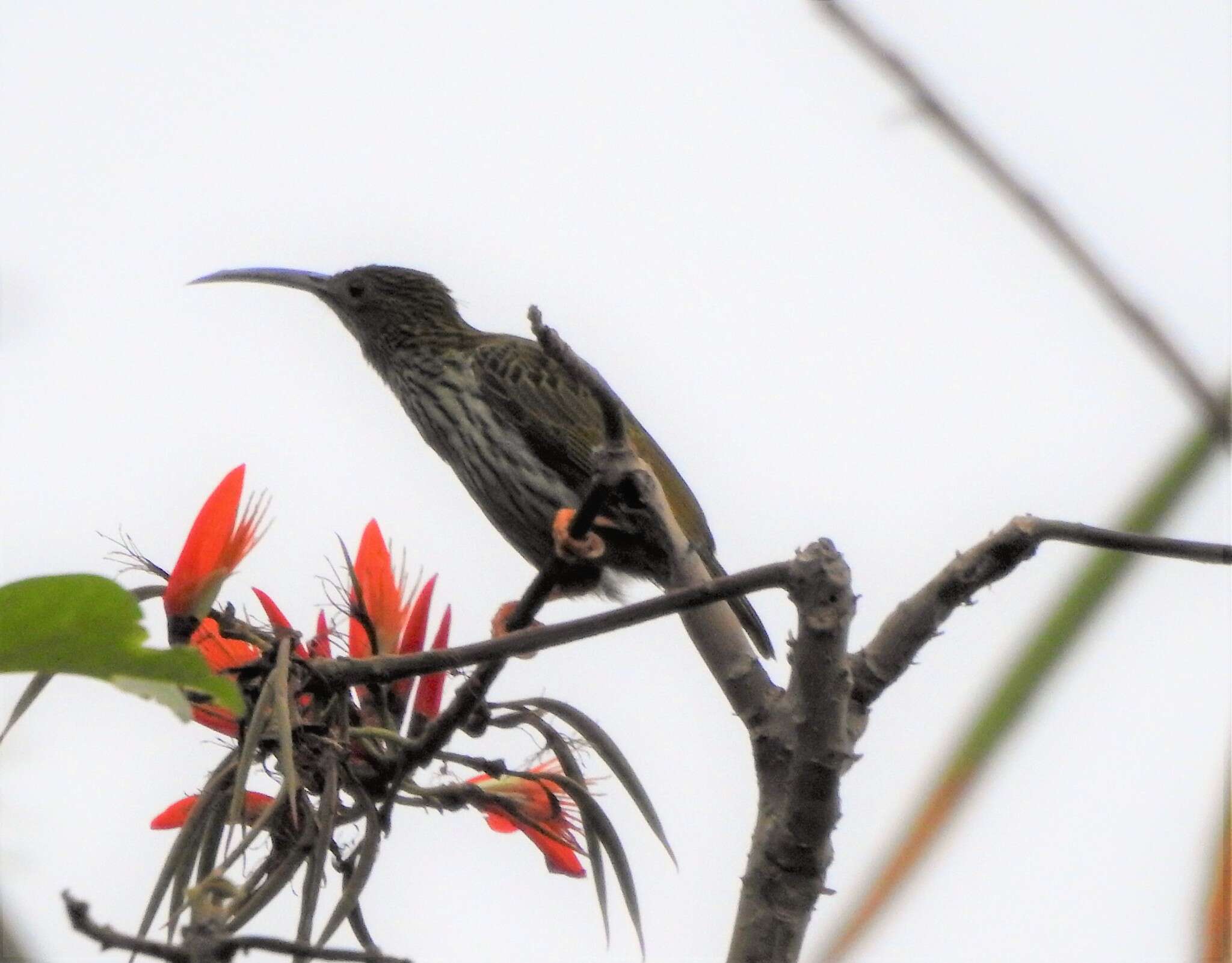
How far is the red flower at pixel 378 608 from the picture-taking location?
260 centimetres

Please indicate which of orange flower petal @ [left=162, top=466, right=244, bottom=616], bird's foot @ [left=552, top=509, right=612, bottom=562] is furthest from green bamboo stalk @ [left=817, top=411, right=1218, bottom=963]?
orange flower petal @ [left=162, top=466, right=244, bottom=616]

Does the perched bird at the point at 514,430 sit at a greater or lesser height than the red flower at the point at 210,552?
greater

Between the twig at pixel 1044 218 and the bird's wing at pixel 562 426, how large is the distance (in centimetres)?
347

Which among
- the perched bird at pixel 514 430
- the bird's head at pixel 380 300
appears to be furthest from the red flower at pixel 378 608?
the bird's head at pixel 380 300

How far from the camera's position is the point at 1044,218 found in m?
1.19

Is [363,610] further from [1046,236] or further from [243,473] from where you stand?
[1046,236]

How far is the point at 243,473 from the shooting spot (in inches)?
95.1

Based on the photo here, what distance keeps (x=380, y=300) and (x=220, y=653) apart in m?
4.25

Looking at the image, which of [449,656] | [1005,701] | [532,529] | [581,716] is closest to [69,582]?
[449,656]

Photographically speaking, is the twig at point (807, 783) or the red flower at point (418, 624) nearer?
the twig at point (807, 783)

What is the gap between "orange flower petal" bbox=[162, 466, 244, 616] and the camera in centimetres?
233

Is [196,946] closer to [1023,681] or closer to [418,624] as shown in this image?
[1023,681]

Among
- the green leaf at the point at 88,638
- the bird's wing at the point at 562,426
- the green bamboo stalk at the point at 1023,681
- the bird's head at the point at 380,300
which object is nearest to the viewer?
the green bamboo stalk at the point at 1023,681

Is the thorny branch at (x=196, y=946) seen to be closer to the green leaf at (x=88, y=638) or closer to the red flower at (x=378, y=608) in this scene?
the green leaf at (x=88, y=638)
